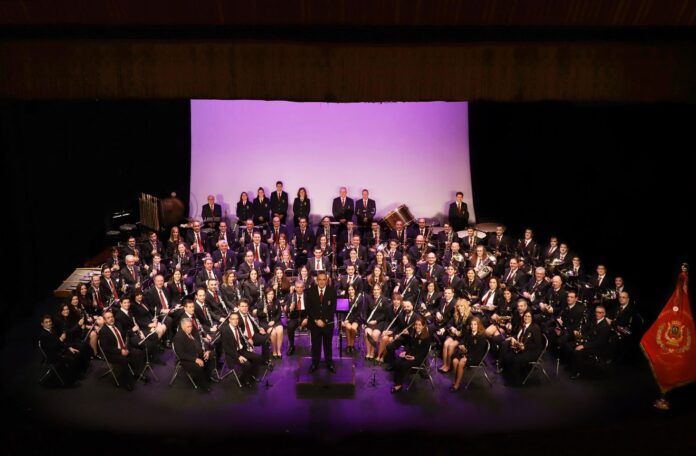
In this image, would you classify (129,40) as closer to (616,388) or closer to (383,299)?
(383,299)

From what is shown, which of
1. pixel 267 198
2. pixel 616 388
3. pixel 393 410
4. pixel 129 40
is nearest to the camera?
pixel 129 40

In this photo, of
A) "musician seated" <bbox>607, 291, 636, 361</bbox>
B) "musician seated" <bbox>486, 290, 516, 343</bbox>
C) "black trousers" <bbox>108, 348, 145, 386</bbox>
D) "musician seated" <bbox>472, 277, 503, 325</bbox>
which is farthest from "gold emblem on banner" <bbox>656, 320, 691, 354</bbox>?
"black trousers" <bbox>108, 348, 145, 386</bbox>

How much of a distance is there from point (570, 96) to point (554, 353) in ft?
16.2

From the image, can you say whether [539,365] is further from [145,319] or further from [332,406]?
[145,319]

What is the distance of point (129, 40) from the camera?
5.39 m

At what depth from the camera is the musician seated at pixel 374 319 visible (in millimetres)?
9188

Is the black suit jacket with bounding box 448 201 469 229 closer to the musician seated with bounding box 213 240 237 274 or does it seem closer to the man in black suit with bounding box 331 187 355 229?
the man in black suit with bounding box 331 187 355 229

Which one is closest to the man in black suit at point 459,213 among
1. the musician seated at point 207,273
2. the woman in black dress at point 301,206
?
the woman in black dress at point 301,206

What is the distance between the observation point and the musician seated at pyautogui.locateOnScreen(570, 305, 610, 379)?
8.74m

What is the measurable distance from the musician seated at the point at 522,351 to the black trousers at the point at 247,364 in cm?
335

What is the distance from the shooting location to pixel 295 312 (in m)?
9.47

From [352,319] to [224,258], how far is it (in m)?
2.91

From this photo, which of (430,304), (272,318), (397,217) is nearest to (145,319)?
(272,318)

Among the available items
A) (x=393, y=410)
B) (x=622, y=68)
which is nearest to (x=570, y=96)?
(x=622, y=68)
